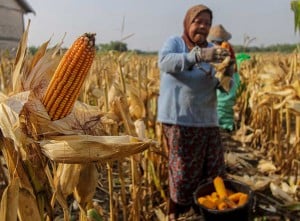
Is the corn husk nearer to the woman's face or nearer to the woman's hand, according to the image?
the woman's hand

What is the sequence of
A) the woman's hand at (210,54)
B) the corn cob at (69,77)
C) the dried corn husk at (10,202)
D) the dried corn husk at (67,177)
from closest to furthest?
the dried corn husk at (10,202) → the corn cob at (69,77) → the dried corn husk at (67,177) → the woman's hand at (210,54)

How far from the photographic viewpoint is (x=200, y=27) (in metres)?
2.44

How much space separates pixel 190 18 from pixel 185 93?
0.52 meters

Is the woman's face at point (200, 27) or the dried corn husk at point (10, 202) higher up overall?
the woman's face at point (200, 27)

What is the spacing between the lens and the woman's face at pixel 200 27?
2416mm

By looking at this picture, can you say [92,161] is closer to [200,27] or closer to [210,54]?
[210,54]

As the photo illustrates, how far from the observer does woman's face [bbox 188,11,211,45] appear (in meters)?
2.42

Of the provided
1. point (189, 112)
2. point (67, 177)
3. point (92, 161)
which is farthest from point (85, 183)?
point (189, 112)

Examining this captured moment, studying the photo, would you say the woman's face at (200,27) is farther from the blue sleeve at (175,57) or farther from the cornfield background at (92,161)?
the cornfield background at (92,161)

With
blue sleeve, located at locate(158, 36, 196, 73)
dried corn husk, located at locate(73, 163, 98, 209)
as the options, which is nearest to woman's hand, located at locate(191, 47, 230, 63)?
blue sleeve, located at locate(158, 36, 196, 73)

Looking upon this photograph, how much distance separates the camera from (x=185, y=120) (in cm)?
257

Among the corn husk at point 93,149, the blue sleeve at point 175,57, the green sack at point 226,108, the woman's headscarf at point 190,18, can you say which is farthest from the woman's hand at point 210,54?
the green sack at point 226,108

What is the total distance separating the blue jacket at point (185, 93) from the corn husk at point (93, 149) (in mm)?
1545

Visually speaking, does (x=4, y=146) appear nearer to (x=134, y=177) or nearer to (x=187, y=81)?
(x=134, y=177)
